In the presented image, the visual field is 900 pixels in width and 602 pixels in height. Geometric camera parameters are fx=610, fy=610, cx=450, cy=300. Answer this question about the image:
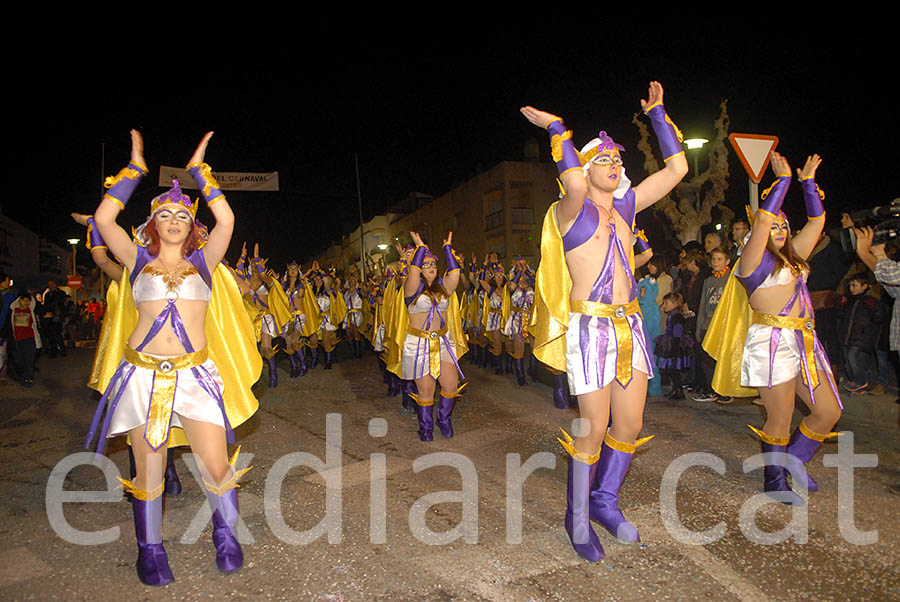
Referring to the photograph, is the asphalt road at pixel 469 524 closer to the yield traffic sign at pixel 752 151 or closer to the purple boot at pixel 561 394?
the purple boot at pixel 561 394

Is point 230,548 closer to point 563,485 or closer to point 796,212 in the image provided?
point 563,485

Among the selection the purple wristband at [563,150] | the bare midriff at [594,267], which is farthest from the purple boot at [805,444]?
the purple wristband at [563,150]

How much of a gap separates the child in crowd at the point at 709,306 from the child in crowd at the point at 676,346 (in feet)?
0.52

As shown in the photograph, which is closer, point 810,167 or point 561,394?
point 810,167

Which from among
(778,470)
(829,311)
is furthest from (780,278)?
(829,311)

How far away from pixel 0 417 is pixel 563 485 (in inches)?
300

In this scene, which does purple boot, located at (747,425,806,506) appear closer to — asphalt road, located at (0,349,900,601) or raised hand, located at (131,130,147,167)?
asphalt road, located at (0,349,900,601)

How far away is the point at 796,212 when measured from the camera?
620 inches

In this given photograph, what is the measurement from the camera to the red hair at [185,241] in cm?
339

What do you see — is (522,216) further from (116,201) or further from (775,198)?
(116,201)

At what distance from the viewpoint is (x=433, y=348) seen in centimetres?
631

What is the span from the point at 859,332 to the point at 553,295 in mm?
5694

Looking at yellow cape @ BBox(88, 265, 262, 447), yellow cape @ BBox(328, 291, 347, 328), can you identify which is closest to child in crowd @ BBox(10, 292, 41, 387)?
yellow cape @ BBox(328, 291, 347, 328)

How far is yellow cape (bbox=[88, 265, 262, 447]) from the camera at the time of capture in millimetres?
3777
